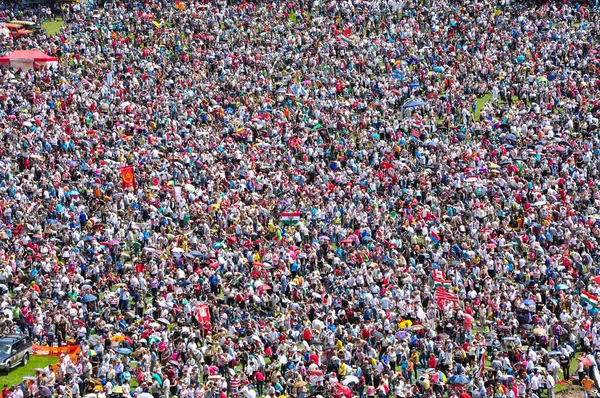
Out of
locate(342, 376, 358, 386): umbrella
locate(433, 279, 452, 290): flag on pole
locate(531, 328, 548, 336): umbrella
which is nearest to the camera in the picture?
locate(342, 376, 358, 386): umbrella

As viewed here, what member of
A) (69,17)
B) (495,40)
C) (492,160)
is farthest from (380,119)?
(69,17)

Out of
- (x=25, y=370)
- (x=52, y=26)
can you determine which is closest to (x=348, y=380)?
(x=25, y=370)

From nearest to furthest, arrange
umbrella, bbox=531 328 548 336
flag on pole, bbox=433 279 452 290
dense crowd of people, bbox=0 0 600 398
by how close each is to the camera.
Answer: dense crowd of people, bbox=0 0 600 398, umbrella, bbox=531 328 548 336, flag on pole, bbox=433 279 452 290

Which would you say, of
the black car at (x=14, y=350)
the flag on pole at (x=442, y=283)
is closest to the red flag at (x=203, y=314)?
the black car at (x=14, y=350)

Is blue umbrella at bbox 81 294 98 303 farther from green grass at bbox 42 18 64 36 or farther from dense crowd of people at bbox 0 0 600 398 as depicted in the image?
green grass at bbox 42 18 64 36

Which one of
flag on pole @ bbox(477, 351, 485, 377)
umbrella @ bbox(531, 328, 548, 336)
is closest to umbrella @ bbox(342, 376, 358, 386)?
flag on pole @ bbox(477, 351, 485, 377)

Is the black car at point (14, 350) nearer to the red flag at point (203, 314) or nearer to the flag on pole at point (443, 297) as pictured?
the red flag at point (203, 314)
